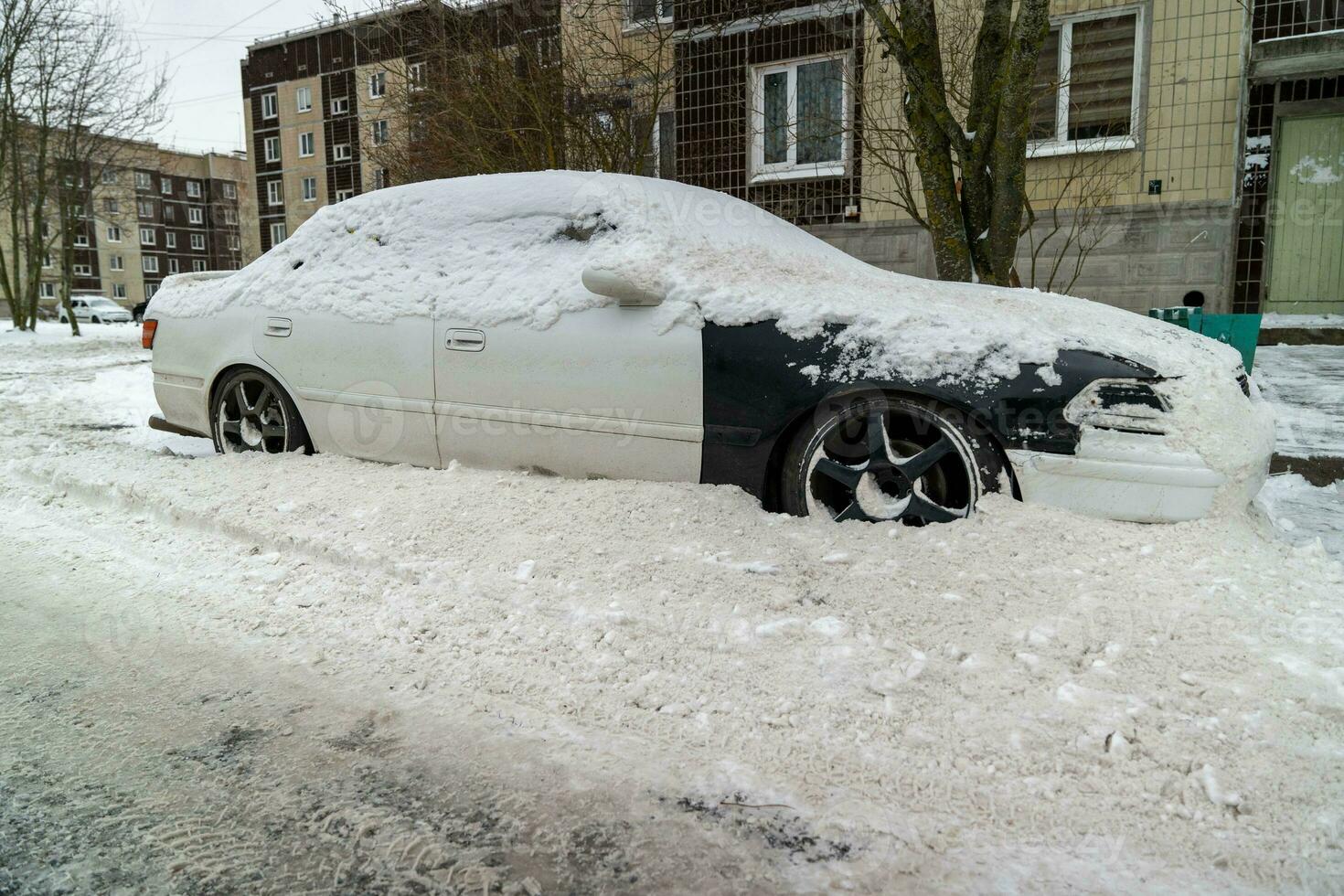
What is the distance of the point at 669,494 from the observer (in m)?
3.62

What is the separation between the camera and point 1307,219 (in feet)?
33.3

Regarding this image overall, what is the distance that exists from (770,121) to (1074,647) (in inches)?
468

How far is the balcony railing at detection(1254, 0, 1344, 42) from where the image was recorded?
9.75 meters

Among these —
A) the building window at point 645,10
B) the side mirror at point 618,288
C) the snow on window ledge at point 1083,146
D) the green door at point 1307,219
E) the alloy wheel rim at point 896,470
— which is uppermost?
the building window at point 645,10

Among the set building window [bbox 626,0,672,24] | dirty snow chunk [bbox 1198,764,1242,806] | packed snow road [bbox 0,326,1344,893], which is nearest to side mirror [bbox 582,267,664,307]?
packed snow road [bbox 0,326,1344,893]

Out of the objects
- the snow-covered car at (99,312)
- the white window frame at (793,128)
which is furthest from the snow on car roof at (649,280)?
the snow-covered car at (99,312)

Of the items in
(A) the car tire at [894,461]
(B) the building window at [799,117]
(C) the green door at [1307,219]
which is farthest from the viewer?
(B) the building window at [799,117]

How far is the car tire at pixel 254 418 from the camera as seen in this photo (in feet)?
15.5

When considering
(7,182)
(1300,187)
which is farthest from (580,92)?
(7,182)

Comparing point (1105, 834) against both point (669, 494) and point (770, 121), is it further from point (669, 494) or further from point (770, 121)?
point (770, 121)

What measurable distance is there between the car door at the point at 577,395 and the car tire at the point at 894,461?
489 millimetres

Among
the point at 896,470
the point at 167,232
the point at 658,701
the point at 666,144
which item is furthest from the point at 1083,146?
the point at 167,232

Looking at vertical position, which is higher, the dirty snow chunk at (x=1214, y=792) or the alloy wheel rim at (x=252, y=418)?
the alloy wheel rim at (x=252, y=418)

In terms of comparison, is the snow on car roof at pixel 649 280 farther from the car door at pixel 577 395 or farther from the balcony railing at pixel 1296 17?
the balcony railing at pixel 1296 17
